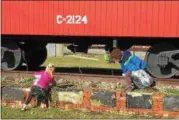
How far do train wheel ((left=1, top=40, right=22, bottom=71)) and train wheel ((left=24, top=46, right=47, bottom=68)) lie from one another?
1.93 feet

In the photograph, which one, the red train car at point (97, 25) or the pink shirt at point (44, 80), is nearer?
the pink shirt at point (44, 80)

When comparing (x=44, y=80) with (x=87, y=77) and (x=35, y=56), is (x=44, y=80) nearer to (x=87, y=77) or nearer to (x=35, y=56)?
(x=87, y=77)

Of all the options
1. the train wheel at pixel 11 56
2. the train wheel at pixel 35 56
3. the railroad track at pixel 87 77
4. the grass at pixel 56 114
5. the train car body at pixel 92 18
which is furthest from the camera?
the train wheel at pixel 35 56

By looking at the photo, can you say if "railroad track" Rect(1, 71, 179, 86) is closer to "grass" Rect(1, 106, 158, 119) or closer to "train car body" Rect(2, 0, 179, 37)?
"train car body" Rect(2, 0, 179, 37)

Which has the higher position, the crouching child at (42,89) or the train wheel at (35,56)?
the train wheel at (35,56)

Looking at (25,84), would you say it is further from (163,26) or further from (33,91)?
(163,26)

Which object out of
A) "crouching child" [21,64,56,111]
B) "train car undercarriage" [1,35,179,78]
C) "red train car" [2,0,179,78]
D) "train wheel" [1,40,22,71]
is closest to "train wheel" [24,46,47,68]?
"train car undercarriage" [1,35,179,78]

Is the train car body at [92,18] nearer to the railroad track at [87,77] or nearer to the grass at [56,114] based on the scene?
the railroad track at [87,77]

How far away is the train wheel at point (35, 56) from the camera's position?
51.3ft

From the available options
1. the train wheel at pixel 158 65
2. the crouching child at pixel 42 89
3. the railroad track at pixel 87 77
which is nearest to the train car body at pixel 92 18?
the train wheel at pixel 158 65

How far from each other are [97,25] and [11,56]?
293cm

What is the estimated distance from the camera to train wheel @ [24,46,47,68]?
1563 cm

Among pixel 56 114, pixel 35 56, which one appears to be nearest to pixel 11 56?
pixel 35 56

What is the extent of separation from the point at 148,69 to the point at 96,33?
180 cm
